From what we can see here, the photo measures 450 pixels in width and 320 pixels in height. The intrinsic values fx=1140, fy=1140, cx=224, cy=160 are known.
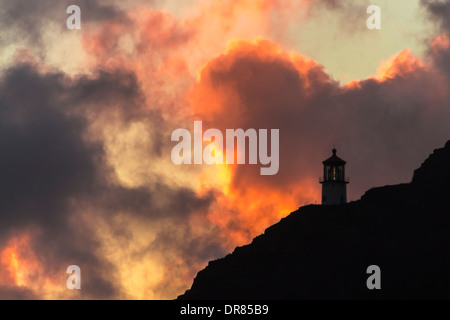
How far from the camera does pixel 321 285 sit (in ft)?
653
